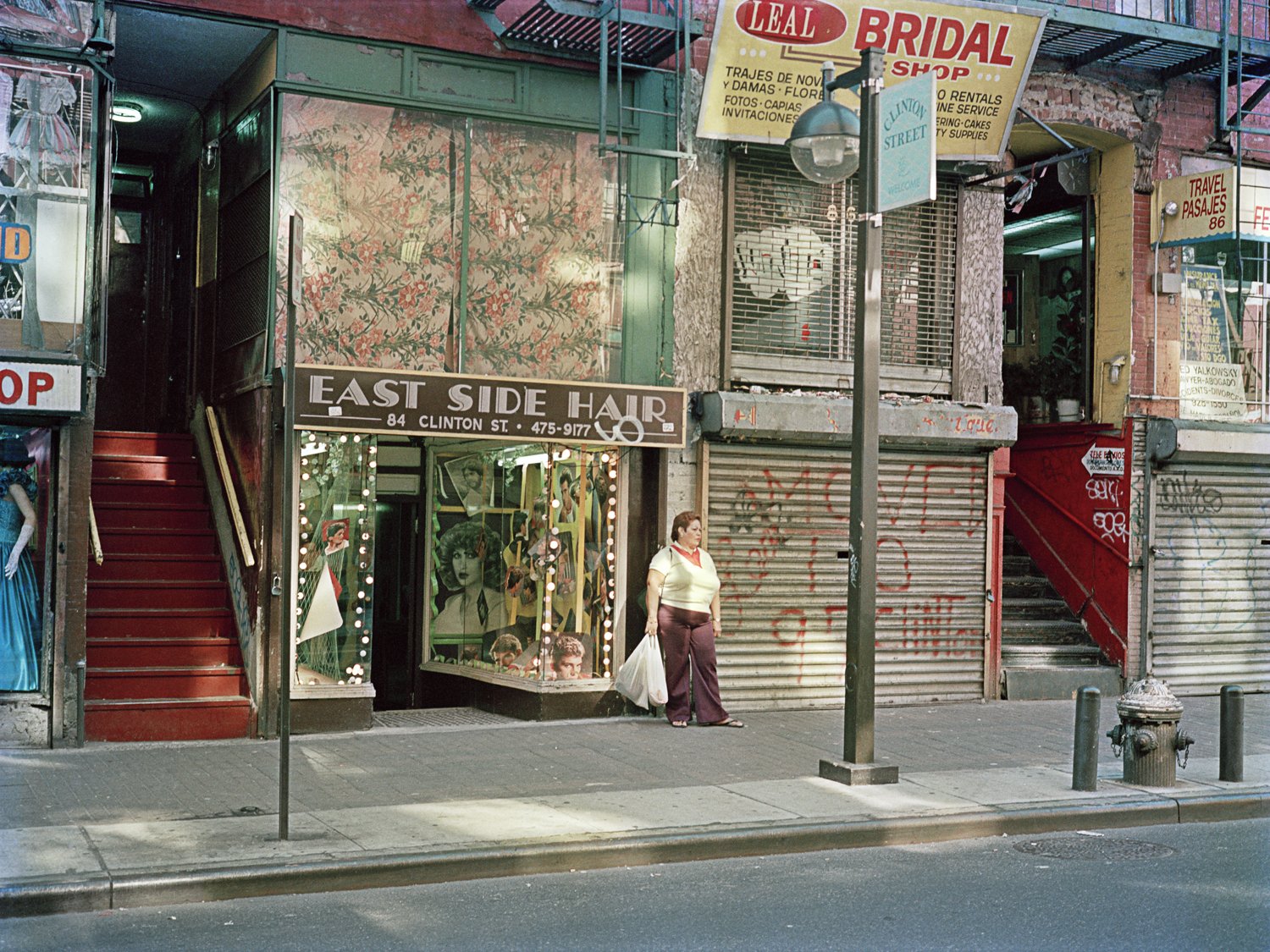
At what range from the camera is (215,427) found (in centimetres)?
1280

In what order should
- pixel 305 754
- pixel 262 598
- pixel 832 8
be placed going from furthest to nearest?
pixel 832 8, pixel 262 598, pixel 305 754

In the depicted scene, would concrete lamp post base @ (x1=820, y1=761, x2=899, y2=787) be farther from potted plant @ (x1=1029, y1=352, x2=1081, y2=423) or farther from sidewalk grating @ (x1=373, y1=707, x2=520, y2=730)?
potted plant @ (x1=1029, y1=352, x2=1081, y2=423)

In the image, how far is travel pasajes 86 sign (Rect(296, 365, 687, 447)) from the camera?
35.8 feet

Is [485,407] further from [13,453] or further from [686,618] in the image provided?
[13,453]

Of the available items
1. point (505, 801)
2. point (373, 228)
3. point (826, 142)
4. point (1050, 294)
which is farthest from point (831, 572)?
point (1050, 294)

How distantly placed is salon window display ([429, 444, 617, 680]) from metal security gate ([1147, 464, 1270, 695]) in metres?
6.00

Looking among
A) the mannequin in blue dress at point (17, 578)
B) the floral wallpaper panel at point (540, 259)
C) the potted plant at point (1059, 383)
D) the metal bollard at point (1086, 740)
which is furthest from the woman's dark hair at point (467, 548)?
the potted plant at point (1059, 383)

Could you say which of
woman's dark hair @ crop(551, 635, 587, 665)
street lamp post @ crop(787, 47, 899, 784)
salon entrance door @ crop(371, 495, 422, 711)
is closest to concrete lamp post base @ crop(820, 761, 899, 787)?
street lamp post @ crop(787, 47, 899, 784)

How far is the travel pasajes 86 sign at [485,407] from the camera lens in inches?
429

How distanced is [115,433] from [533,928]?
8393 millimetres

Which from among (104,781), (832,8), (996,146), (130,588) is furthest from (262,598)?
(996,146)

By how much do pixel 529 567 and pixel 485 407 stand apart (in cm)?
186

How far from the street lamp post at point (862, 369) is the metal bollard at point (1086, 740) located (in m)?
1.18

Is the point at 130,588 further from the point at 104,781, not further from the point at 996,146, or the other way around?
the point at 996,146
